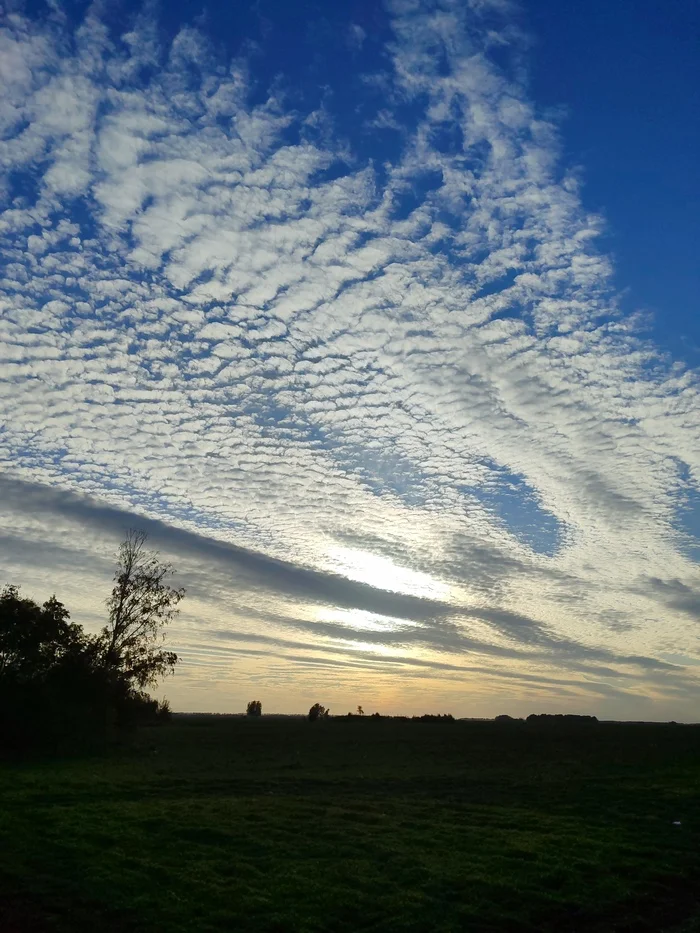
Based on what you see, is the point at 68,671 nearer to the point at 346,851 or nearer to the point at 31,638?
the point at 31,638

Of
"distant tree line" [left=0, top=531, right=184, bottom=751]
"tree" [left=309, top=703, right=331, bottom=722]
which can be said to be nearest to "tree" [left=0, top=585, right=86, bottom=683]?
"distant tree line" [left=0, top=531, right=184, bottom=751]

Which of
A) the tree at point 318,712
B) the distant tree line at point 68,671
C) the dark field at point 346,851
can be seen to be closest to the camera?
the dark field at point 346,851

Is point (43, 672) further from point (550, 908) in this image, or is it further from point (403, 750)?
point (550, 908)

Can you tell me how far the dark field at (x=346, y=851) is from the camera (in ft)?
55.9

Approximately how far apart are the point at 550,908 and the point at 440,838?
7.72m

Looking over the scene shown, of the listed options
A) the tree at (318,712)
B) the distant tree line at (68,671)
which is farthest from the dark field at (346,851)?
the tree at (318,712)

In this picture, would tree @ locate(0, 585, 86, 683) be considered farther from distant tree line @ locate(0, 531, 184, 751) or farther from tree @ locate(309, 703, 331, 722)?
tree @ locate(309, 703, 331, 722)

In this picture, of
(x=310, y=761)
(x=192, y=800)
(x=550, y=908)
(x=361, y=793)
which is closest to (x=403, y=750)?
(x=310, y=761)

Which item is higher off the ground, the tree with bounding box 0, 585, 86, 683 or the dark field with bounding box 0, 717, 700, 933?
the tree with bounding box 0, 585, 86, 683

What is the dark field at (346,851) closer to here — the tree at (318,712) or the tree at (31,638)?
the tree at (31,638)

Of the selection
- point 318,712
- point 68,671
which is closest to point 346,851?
point 68,671

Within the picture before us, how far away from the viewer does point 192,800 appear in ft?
107

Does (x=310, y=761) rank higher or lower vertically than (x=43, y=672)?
lower

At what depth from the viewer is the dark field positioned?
17031 millimetres
